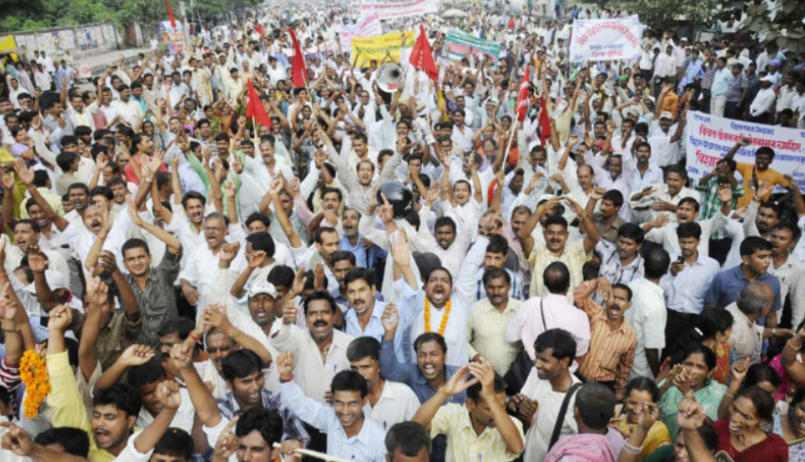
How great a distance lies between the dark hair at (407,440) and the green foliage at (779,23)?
4714 mm

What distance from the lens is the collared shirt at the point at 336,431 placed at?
3.12 m

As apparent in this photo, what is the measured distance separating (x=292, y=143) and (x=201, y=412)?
260 inches

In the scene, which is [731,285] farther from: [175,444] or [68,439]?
[68,439]

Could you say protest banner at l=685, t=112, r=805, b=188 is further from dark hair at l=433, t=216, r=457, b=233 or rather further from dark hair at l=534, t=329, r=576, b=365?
dark hair at l=534, t=329, r=576, b=365

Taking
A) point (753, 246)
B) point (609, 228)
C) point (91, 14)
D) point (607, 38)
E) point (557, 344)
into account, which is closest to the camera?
point (557, 344)

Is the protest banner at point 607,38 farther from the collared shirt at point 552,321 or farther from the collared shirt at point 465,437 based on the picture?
the collared shirt at point 465,437

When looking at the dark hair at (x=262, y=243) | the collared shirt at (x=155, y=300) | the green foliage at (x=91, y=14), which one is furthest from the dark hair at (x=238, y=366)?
the green foliage at (x=91, y=14)

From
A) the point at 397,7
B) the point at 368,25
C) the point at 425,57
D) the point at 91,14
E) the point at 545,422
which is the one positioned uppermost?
the point at 91,14

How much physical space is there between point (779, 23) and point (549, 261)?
334 centimetres

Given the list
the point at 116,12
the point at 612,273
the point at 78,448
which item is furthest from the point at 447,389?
the point at 116,12

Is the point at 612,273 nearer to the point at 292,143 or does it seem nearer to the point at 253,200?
the point at 253,200

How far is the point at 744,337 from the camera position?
405 centimetres

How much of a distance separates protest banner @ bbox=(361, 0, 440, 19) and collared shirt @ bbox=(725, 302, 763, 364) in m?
12.3

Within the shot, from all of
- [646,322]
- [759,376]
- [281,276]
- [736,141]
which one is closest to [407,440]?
[281,276]
